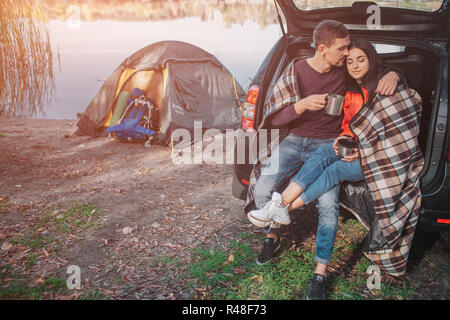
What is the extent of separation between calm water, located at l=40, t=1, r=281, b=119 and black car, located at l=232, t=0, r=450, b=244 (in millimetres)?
3286

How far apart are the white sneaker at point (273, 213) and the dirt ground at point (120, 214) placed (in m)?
0.79

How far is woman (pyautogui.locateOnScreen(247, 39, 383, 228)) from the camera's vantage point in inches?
108

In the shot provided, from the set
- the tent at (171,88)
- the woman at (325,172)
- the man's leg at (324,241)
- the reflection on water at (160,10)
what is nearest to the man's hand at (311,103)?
the woman at (325,172)

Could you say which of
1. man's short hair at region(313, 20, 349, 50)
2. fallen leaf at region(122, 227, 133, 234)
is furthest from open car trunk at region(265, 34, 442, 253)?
fallen leaf at region(122, 227, 133, 234)

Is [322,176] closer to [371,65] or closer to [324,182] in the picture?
[324,182]

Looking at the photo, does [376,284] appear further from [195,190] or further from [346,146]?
[195,190]

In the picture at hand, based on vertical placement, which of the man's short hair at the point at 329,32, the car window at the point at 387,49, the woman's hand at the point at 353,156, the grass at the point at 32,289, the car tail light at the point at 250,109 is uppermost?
the man's short hair at the point at 329,32

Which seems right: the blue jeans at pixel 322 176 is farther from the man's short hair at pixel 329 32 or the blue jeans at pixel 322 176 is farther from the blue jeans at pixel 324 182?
the man's short hair at pixel 329 32

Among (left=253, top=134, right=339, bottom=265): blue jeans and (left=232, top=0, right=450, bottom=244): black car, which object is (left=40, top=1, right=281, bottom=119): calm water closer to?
(left=232, top=0, right=450, bottom=244): black car

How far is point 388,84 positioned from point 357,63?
0.31m

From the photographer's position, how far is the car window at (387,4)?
319cm

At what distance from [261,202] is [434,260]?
160 cm

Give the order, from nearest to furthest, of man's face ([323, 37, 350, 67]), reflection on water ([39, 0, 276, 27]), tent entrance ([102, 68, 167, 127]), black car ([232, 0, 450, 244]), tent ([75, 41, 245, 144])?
black car ([232, 0, 450, 244]) → man's face ([323, 37, 350, 67]) → tent ([75, 41, 245, 144]) → tent entrance ([102, 68, 167, 127]) → reflection on water ([39, 0, 276, 27])

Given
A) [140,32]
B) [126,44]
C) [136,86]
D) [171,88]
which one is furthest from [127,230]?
[140,32]
